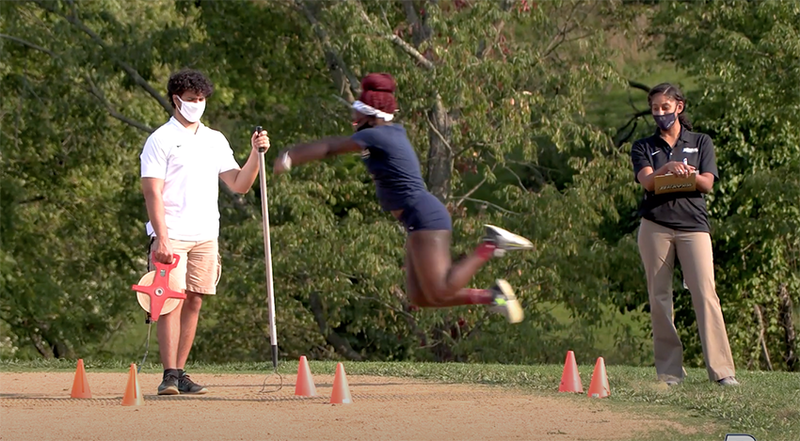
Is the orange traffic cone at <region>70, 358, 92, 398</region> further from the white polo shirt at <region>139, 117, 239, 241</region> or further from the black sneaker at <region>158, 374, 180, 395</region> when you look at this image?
the white polo shirt at <region>139, 117, 239, 241</region>

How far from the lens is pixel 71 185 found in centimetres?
2467

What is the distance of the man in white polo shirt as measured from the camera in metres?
8.50

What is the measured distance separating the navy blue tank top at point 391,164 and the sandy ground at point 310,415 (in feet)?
4.26

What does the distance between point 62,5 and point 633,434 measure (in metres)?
16.2

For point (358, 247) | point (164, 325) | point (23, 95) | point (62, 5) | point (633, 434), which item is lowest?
point (633, 434)

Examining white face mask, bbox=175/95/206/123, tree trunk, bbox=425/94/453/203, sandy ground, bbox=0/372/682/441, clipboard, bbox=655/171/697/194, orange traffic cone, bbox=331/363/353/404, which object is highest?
tree trunk, bbox=425/94/453/203

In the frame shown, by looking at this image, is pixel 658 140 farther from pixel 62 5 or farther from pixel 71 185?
pixel 71 185

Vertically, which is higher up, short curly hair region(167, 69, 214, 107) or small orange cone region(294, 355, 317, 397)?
short curly hair region(167, 69, 214, 107)

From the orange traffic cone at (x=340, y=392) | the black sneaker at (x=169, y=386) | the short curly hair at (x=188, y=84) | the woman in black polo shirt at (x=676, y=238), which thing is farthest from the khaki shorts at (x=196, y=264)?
the woman in black polo shirt at (x=676, y=238)

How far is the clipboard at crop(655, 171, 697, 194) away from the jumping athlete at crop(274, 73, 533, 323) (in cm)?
195

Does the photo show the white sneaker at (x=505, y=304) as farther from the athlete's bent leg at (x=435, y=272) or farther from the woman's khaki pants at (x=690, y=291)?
the woman's khaki pants at (x=690, y=291)

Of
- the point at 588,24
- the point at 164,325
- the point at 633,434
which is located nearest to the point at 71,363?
the point at 164,325

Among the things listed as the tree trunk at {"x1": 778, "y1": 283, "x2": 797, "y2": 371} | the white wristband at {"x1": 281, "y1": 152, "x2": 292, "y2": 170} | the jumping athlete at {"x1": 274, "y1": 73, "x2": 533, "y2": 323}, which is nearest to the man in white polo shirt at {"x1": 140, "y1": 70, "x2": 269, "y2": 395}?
the jumping athlete at {"x1": 274, "y1": 73, "x2": 533, "y2": 323}

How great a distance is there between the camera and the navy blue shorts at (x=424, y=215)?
7.89m
